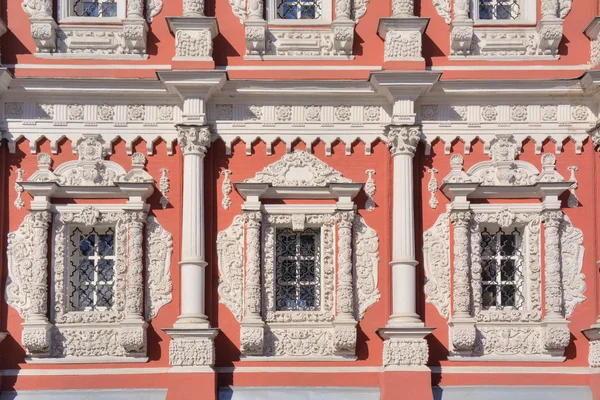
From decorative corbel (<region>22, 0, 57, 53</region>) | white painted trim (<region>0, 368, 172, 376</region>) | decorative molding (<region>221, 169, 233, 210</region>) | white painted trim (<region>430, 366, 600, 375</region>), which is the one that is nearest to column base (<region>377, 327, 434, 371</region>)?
white painted trim (<region>430, 366, 600, 375</region>)

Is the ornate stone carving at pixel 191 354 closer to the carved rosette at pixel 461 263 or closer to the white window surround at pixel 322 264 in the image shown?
the white window surround at pixel 322 264

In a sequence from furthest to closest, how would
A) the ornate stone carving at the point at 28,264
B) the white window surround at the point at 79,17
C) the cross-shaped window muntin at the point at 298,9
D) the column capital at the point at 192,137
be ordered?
the cross-shaped window muntin at the point at 298,9
the white window surround at the point at 79,17
the column capital at the point at 192,137
the ornate stone carving at the point at 28,264

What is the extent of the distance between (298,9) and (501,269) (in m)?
4.74

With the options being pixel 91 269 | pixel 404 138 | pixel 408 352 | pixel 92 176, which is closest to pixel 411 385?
pixel 408 352

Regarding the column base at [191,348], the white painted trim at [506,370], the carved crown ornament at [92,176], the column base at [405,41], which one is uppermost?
Answer: the column base at [405,41]

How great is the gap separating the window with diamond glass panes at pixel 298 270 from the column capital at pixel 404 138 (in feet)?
5.37

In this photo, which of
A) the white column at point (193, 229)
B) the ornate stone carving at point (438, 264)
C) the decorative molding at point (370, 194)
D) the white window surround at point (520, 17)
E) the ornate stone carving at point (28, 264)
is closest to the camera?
the white column at point (193, 229)

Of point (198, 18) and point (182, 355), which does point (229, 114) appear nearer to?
point (198, 18)

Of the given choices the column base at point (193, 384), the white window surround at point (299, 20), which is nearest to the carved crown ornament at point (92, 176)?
the column base at point (193, 384)

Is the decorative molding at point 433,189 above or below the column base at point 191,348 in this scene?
above

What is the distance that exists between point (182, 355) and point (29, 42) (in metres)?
4.97

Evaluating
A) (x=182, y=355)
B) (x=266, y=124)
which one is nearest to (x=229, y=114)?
(x=266, y=124)

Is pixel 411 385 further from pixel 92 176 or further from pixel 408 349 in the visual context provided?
pixel 92 176

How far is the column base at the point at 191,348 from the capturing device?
1347 centimetres
